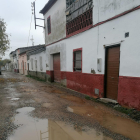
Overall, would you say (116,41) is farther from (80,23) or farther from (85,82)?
(80,23)

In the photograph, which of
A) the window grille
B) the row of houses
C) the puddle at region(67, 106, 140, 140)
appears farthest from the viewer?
the window grille

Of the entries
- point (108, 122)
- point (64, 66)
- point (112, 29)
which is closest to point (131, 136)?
point (108, 122)

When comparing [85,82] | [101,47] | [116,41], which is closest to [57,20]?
[101,47]

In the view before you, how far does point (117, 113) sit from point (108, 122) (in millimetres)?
875

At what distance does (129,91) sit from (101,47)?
2.47m

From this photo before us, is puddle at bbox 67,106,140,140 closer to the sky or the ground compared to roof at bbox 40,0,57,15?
closer to the ground

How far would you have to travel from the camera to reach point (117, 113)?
4.18 metres

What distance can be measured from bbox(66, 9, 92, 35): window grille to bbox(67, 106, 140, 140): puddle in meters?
4.68

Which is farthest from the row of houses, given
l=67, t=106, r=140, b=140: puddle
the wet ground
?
the wet ground

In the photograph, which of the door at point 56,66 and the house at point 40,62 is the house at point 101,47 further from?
the house at point 40,62

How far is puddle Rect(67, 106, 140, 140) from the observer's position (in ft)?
9.84

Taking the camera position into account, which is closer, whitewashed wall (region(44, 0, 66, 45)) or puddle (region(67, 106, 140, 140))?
puddle (region(67, 106, 140, 140))

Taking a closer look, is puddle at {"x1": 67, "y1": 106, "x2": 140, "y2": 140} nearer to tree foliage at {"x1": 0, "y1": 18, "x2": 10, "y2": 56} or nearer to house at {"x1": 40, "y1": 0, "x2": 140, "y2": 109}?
house at {"x1": 40, "y1": 0, "x2": 140, "y2": 109}

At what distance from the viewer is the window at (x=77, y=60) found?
7.29 meters
